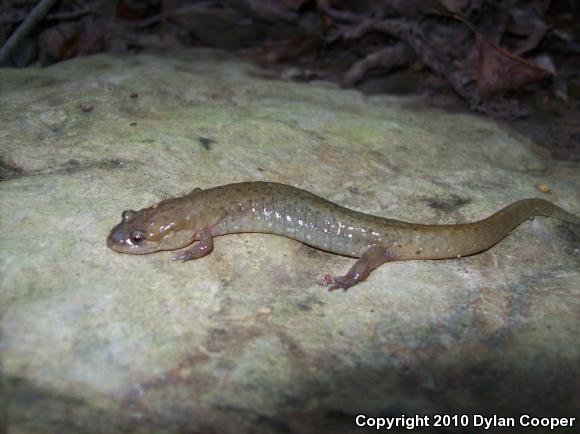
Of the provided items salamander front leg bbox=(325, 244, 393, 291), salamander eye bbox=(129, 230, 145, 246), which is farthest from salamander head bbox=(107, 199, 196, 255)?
salamander front leg bbox=(325, 244, 393, 291)

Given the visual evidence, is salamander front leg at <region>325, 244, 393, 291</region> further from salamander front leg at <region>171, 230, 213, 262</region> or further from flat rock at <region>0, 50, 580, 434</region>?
salamander front leg at <region>171, 230, 213, 262</region>

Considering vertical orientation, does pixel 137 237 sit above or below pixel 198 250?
above

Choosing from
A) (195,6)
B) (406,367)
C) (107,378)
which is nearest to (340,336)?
(406,367)

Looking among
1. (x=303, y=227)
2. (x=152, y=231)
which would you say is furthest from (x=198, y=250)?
(x=303, y=227)

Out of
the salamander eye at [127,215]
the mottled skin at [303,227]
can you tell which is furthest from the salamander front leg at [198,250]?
the salamander eye at [127,215]

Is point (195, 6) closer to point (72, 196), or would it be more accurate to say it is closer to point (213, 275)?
point (72, 196)

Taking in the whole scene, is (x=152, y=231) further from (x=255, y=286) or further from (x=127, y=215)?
(x=255, y=286)

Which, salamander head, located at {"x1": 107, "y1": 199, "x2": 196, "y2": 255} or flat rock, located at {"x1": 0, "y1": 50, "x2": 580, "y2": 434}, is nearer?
flat rock, located at {"x1": 0, "y1": 50, "x2": 580, "y2": 434}
